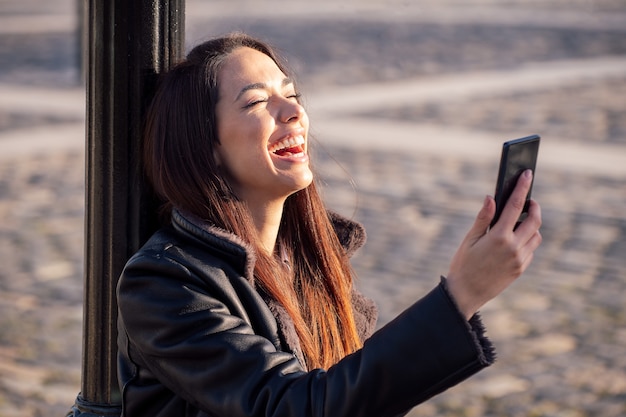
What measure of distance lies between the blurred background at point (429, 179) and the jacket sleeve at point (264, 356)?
76 cm

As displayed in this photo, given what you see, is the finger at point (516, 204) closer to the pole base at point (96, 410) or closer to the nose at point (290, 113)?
the nose at point (290, 113)

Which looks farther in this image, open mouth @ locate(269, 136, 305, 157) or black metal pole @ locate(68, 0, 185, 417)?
black metal pole @ locate(68, 0, 185, 417)

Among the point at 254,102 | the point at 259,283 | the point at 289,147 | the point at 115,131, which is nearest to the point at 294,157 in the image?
the point at 289,147

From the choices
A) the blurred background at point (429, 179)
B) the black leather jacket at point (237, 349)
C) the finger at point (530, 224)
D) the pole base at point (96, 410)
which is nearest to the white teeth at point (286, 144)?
the black leather jacket at point (237, 349)

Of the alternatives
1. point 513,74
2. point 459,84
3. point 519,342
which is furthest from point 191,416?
point 513,74

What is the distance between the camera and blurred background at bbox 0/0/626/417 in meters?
4.64

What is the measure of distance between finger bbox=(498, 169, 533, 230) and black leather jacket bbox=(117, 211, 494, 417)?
0.15m

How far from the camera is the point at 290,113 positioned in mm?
2137

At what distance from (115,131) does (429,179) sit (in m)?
5.81

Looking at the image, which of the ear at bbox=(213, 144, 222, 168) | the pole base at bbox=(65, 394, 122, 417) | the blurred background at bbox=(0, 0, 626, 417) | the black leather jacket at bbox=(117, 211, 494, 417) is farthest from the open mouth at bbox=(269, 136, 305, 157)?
the pole base at bbox=(65, 394, 122, 417)

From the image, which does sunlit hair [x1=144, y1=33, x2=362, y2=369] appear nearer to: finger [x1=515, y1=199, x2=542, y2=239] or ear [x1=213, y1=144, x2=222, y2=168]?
ear [x1=213, y1=144, x2=222, y2=168]

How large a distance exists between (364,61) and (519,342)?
8.90 metres

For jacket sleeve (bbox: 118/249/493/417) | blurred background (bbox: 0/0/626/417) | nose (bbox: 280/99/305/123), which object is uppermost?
nose (bbox: 280/99/305/123)

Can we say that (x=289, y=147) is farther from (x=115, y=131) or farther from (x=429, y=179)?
(x=429, y=179)
